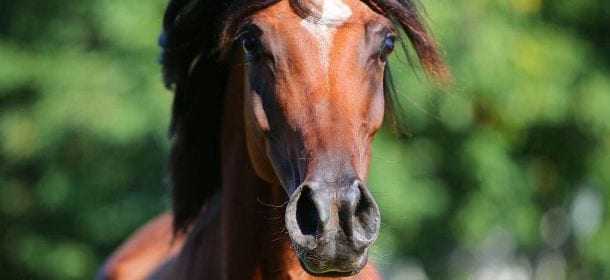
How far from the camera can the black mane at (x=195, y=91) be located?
5.00 m

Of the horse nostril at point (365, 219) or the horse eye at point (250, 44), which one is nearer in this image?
the horse nostril at point (365, 219)

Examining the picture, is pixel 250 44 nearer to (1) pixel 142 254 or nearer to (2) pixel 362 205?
(2) pixel 362 205

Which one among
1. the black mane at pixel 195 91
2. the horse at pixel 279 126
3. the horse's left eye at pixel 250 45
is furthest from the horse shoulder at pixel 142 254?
the horse's left eye at pixel 250 45

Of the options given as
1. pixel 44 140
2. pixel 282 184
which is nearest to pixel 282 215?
pixel 282 184

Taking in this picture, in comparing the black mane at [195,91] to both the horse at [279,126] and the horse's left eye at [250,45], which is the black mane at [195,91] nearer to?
the horse at [279,126]

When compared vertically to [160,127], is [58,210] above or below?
below

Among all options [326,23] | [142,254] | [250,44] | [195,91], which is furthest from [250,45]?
[142,254]

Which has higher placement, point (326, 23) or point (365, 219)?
point (326, 23)

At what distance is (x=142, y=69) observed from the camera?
11.1 meters

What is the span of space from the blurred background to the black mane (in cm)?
475

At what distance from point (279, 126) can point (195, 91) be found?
0.96 meters

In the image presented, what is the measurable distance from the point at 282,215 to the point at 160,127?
6.46 metres

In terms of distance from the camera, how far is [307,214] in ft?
12.9

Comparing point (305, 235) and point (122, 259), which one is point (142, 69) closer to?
point (122, 259)
